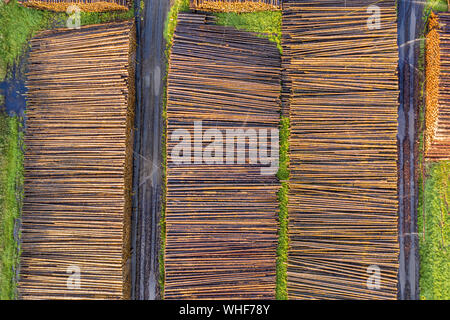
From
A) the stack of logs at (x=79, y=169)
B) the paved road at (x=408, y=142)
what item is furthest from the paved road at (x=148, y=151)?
the paved road at (x=408, y=142)

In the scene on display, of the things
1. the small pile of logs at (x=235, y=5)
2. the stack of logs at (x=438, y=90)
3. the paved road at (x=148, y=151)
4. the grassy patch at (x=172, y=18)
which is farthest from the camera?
the grassy patch at (x=172, y=18)

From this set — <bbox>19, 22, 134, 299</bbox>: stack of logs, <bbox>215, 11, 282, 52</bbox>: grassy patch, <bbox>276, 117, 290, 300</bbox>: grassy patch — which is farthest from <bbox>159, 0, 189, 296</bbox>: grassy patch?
<bbox>276, 117, 290, 300</bbox>: grassy patch

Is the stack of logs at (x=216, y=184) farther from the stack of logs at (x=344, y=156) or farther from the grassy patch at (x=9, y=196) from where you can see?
the grassy patch at (x=9, y=196)

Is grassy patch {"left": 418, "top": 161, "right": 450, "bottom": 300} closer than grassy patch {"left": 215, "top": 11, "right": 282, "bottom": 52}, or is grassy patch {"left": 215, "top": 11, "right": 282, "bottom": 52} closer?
grassy patch {"left": 418, "top": 161, "right": 450, "bottom": 300}

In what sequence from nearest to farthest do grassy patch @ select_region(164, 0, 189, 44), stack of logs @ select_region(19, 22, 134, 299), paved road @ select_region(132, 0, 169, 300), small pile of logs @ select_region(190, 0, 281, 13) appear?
stack of logs @ select_region(19, 22, 134, 299), small pile of logs @ select_region(190, 0, 281, 13), paved road @ select_region(132, 0, 169, 300), grassy patch @ select_region(164, 0, 189, 44)

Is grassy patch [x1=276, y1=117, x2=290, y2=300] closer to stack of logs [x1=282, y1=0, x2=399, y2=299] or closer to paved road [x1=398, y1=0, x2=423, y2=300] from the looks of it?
stack of logs [x1=282, y1=0, x2=399, y2=299]

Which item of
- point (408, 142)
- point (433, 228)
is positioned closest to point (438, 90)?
point (408, 142)
